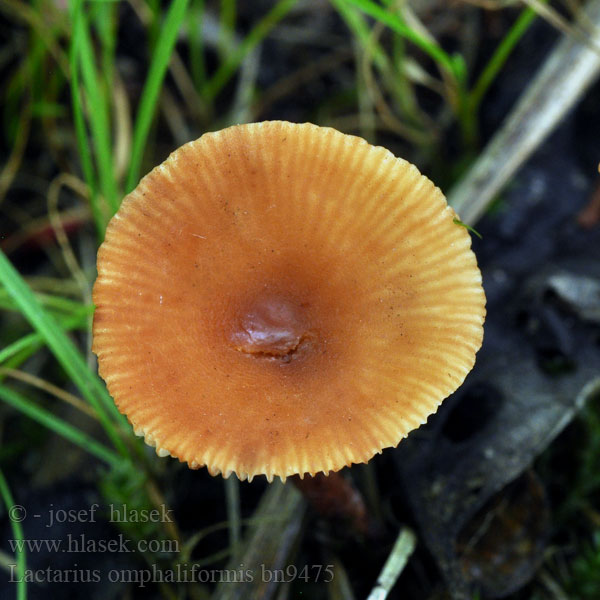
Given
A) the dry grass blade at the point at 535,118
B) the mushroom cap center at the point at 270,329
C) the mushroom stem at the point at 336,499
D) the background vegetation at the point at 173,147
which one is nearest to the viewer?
the mushroom cap center at the point at 270,329

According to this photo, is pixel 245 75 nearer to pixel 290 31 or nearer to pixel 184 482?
pixel 290 31

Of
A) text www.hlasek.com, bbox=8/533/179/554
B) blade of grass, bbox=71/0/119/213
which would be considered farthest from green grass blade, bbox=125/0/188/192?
text www.hlasek.com, bbox=8/533/179/554

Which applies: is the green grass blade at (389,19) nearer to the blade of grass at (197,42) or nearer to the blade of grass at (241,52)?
the blade of grass at (241,52)

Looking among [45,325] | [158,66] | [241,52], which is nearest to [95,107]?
[158,66]

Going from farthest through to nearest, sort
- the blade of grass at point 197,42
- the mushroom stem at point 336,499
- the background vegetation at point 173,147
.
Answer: the blade of grass at point 197,42 < the background vegetation at point 173,147 < the mushroom stem at point 336,499

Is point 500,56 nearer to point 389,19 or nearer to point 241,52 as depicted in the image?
point 389,19

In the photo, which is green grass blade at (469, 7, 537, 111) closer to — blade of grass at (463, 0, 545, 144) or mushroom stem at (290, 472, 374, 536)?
blade of grass at (463, 0, 545, 144)

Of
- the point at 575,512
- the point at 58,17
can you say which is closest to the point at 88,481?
the point at 575,512

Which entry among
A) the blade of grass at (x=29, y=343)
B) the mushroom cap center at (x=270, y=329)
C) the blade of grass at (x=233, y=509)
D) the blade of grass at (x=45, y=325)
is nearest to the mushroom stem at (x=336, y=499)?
the blade of grass at (x=233, y=509)

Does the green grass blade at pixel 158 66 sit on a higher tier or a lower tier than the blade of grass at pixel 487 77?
lower
